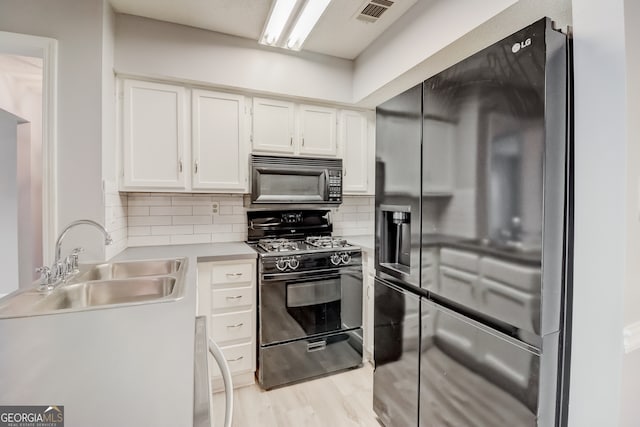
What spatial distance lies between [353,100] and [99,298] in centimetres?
241

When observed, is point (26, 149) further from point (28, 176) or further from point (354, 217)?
point (354, 217)

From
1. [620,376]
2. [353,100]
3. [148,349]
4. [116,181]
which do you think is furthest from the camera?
[353,100]

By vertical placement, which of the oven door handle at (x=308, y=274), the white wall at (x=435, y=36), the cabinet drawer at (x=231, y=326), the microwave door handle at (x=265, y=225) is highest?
the white wall at (x=435, y=36)

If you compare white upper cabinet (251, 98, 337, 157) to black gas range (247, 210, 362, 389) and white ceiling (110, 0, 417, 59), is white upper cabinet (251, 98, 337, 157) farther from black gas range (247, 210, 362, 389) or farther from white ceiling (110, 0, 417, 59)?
black gas range (247, 210, 362, 389)

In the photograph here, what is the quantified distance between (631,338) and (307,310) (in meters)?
1.74

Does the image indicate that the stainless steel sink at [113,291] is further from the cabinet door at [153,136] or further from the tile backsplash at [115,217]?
the cabinet door at [153,136]

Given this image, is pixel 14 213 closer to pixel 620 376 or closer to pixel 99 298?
Result: pixel 99 298

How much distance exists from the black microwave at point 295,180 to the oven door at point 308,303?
0.67 meters

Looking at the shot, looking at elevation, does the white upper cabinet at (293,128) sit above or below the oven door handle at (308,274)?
above

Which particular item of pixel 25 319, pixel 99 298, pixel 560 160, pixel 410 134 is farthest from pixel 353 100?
pixel 25 319

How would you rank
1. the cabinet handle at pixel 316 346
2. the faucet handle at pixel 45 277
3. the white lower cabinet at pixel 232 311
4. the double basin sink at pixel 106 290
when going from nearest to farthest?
1. the double basin sink at pixel 106 290
2. the faucet handle at pixel 45 277
3. the white lower cabinet at pixel 232 311
4. the cabinet handle at pixel 316 346

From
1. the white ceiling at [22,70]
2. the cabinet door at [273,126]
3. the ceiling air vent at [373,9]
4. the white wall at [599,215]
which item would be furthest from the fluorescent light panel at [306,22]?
the white ceiling at [22,70]

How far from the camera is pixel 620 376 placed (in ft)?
3.04

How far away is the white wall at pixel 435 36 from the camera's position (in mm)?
1408
